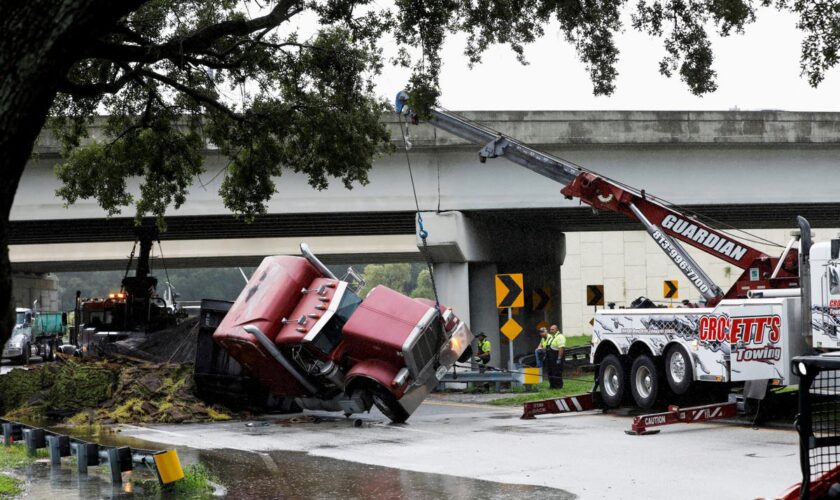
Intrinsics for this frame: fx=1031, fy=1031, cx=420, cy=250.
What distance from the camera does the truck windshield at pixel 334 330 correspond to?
57.3 ft

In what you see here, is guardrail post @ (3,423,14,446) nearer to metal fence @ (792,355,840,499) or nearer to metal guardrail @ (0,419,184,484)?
metal guardrail @ (0,419,184,484)

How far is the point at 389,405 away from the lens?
17750 millimetres

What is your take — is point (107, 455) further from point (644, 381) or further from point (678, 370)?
point (644, 381)

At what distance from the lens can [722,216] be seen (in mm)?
35500

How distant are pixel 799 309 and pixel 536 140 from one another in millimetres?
14021

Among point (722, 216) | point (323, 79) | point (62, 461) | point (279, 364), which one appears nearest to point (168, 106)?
point (323, 79)

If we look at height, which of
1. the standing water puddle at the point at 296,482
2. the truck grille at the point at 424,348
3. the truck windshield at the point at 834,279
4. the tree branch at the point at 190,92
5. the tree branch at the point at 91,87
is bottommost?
the standing water puddle at the point at 296,482

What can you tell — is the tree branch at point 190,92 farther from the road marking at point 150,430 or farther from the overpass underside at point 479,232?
the overpass underside at point 479,232

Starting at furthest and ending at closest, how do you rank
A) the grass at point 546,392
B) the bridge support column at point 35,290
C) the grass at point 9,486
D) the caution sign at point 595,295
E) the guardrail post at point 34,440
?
the bridge support column at point 35,290, the caution sign at point 595,295, the grass at point 546,392, the guardrail post at point 34,440, the grass at point 9,486

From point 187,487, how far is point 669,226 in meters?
11.7

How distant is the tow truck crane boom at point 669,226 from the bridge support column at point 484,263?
23.5 ft

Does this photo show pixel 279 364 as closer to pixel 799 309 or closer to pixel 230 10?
pixel 230 10

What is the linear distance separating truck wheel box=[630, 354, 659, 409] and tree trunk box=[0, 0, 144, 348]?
45.6 ft

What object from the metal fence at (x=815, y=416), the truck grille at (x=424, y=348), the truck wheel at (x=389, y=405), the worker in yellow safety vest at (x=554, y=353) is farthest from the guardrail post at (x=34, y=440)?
the worker in yellow safety vest at (x=554, y=353)
